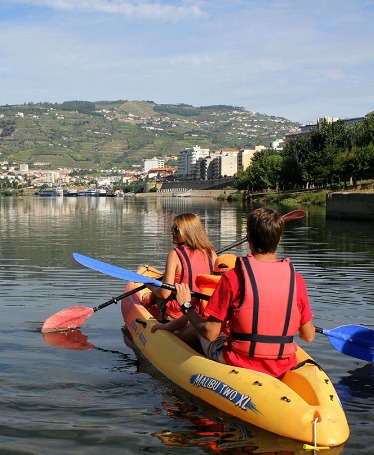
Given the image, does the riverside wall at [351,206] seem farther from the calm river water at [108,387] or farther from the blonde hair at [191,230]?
the blonde hair at [191,230]

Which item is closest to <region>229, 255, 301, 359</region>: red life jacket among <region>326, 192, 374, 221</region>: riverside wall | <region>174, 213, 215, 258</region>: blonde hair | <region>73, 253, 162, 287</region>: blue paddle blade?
<region>73, 253, 162, 287</region>: blue paddle blade

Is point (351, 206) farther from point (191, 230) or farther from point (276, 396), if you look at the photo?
point (276, 396)

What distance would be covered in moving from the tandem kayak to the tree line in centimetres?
6495

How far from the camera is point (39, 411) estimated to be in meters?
7.00

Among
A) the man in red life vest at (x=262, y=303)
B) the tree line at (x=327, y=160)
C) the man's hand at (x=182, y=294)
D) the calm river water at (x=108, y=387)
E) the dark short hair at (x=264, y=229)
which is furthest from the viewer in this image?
the tree line at (x=327, y=160)

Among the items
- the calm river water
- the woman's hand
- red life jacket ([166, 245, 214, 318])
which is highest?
red life jacket ([166, 245, 214, 318])

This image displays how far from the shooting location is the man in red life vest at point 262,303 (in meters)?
5.90

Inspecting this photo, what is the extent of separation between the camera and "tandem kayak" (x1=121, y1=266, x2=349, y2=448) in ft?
19.1

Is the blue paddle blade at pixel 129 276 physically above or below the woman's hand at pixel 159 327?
above

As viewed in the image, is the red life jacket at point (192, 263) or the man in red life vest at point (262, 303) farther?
the red life jacket at point (192, 263)

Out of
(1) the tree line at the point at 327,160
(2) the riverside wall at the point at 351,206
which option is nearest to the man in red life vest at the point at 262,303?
(2) the riverside wall at the point at 351,206

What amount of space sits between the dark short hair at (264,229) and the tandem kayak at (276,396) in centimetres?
125

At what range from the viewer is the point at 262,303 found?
6000 mm

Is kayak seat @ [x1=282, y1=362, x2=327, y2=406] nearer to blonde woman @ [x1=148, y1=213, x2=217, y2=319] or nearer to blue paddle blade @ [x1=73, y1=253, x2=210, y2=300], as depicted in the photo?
blue paddle blade @ [x1=73, y1=253, x2=210, y2=300]
